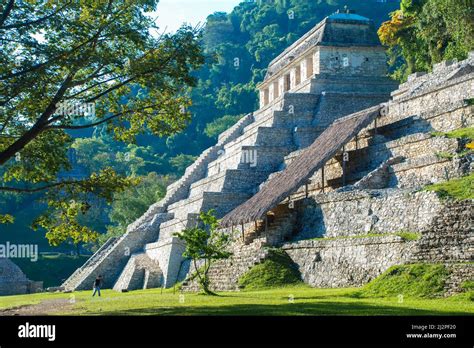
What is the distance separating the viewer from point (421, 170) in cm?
2388

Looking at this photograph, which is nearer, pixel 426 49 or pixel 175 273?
pixel 175 273

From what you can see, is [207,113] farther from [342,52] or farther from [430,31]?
[430,31]

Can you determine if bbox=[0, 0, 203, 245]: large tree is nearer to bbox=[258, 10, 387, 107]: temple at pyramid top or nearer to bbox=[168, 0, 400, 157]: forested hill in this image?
bbox=[258, 10, 387, 107]: temple at pyramid top

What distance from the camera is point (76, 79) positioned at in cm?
1877

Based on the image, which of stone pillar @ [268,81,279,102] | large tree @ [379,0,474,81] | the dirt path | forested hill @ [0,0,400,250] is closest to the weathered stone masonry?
stone pillar @ [268,81,279,102]

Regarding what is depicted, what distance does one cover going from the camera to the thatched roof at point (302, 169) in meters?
25.2

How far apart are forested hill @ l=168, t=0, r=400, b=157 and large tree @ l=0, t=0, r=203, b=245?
185 feet

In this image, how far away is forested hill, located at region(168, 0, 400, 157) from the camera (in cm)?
8400

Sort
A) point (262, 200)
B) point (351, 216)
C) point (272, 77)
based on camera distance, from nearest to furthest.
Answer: point (351, 216), point (262, 200), point (272, 77)

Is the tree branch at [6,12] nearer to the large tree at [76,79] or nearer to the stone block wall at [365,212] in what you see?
the large tree at [76,79]

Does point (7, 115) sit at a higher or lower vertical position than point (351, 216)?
higher

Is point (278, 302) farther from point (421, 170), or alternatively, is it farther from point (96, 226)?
point (96, 226)

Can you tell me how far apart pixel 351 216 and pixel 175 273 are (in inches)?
412
